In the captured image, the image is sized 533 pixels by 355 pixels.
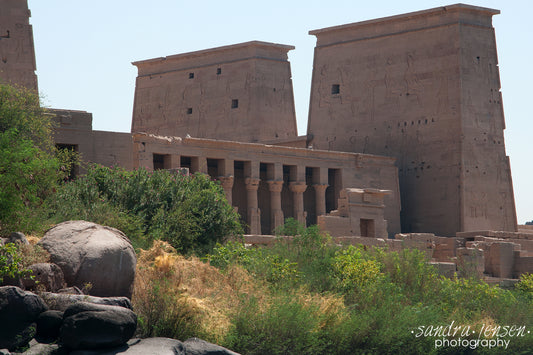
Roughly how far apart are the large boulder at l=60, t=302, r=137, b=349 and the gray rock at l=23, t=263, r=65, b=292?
78 cm

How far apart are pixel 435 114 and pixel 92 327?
2399cm

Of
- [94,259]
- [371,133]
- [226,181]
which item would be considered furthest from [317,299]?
[371,133]

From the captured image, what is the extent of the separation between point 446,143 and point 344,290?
55.2 ft

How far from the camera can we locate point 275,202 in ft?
103

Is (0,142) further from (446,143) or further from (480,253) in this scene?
(446,143)

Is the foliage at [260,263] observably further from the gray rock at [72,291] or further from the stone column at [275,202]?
A: the stone column at [275,202]

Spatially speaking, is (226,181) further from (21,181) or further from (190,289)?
(190,289)

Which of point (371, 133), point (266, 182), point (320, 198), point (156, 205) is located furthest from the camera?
point (371, 133)

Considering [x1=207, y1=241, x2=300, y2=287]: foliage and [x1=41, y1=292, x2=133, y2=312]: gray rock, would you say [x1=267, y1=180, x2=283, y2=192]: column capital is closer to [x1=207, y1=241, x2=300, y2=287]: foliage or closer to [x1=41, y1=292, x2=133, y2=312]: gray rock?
[x1=207, y1=241, x2=300, y2=287]: foliage

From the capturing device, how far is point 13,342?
11469 millimetres

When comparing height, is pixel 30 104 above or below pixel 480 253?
above

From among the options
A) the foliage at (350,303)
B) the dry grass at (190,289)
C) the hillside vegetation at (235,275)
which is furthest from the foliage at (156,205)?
the dry grass at (190,289)

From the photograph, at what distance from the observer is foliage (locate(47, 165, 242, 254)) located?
57.3 ft

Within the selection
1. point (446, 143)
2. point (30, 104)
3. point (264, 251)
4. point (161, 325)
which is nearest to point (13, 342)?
point (161, 325)
